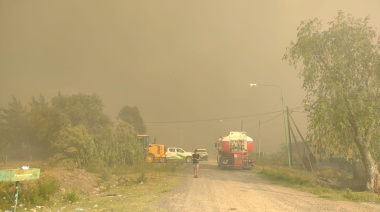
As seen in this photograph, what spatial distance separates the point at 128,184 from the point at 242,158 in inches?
563

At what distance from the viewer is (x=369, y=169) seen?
17453 mm

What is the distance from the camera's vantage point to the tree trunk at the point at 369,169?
16969 mm

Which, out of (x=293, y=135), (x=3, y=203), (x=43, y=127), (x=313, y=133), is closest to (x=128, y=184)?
(x=3, y=203)

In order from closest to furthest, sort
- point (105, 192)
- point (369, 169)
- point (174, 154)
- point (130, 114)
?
point (105, 192), point (369, 169), point (174, 154), point (130, 114)

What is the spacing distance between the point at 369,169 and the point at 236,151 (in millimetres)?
13689

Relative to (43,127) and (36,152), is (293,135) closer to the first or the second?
(43,127)

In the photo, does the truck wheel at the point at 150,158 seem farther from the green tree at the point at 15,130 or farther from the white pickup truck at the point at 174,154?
the green tree at the point at 15,130

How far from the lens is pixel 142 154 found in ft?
97.5

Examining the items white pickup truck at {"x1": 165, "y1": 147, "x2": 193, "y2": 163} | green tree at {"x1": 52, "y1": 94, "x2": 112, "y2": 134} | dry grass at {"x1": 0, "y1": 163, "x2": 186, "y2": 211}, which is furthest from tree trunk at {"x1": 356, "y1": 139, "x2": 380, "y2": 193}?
green tree at {"x1": 52, "y1": 94, "x2": 112, "y2": 134}

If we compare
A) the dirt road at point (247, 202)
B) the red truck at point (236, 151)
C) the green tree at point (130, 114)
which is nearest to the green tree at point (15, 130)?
the green tree at point (130, 114)

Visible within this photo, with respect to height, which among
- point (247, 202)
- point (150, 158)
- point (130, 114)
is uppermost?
point (130, 114)

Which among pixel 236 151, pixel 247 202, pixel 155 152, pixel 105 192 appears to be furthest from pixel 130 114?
pixel 247 202

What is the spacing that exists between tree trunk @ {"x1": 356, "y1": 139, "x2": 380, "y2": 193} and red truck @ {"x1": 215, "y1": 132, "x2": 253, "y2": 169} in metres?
12.9

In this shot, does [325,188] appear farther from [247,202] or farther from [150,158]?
[150,158]
